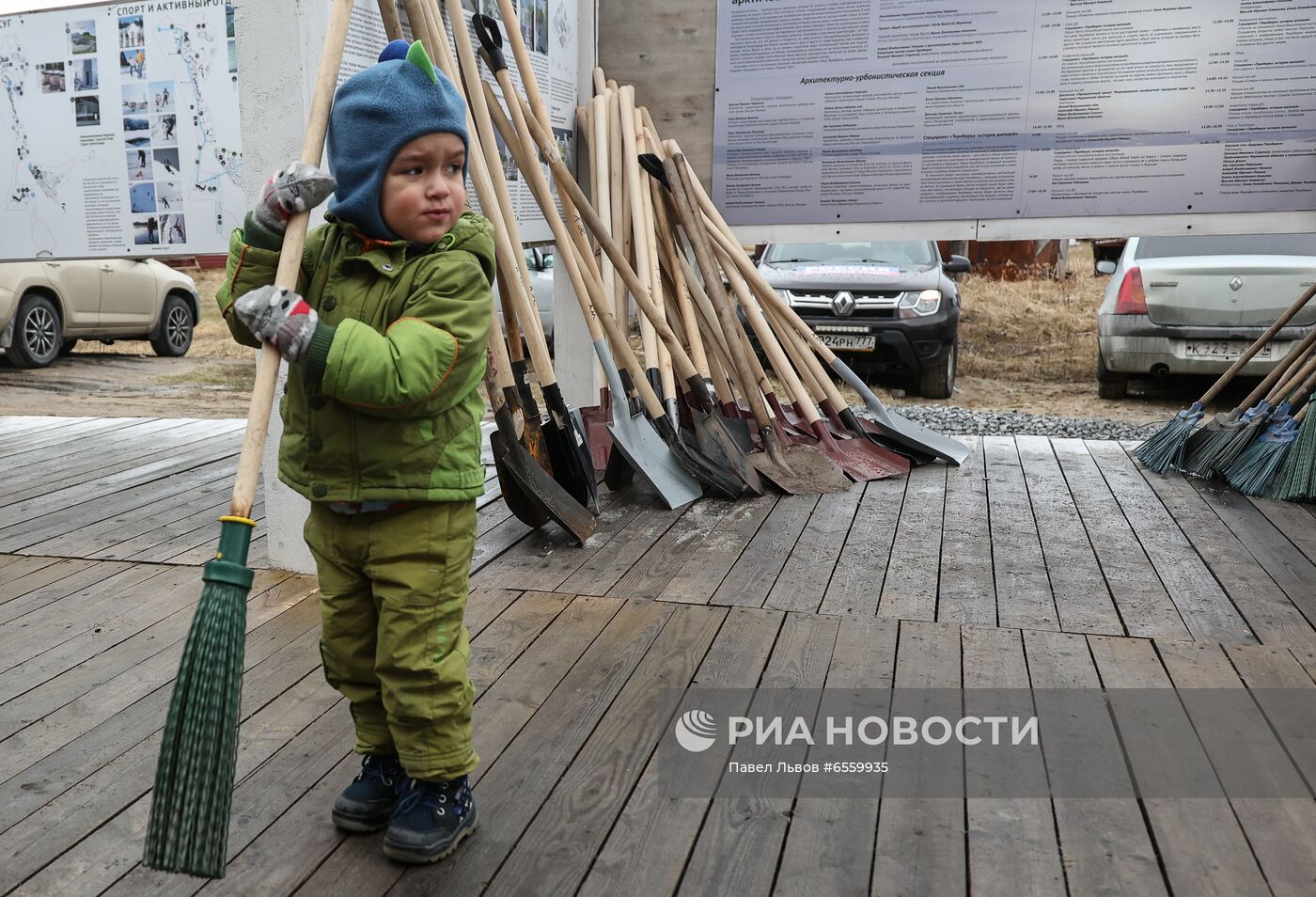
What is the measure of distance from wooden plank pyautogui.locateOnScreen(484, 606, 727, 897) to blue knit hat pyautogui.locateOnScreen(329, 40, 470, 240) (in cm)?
109

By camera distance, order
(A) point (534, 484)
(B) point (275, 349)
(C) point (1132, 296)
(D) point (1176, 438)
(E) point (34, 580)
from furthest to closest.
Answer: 1. (C) point (1132, 296)
2. (D) point (1176, 438)
3. (A) point (534, 484)
4. (E) point (34, 580)
5. (B) point (275, 349)

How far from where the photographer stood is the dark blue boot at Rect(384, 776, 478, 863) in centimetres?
191

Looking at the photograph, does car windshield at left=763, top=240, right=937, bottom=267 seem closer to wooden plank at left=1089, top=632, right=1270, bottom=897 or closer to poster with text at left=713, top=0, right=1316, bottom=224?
poster with text at left=713, top=0, right=1316, bottom=224

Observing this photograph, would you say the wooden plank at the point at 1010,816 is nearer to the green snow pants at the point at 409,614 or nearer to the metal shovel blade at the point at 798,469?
the green snow pants at the point at 409,614

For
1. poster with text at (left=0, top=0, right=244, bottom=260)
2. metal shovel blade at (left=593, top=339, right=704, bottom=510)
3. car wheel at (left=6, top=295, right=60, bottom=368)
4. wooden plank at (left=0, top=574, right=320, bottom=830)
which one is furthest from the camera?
car wheel at (left=6, top=295, right=60, bottom=368)

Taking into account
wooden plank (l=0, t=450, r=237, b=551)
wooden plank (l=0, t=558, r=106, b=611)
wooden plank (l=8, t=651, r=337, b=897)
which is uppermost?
wooden plank (l=8, t=651, r=337, b=897)

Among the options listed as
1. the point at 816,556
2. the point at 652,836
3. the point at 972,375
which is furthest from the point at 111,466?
the point at 972,375

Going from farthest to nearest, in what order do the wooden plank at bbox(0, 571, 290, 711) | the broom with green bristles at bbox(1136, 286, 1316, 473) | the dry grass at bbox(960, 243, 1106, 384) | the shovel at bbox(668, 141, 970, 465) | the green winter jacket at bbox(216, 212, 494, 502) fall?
1. the dry grass at bbox(960, 243, 1106, 384)
2. the shovel at bbox(668, 141, 970, 465)
3. the broom with green bristles at bbox(1136, 286, 1316, 473)
4. the wooden plank at bbox(0, 571, 290, 711)
5. the green winter jacket at bbox(216, 212, 494, 502)

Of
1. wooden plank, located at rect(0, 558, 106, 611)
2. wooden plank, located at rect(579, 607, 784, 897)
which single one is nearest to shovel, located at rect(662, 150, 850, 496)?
wooden plank, located at rect(579, 607, 784, 897)

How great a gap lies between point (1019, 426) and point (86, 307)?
8776 mm

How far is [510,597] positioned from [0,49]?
4.11 meters

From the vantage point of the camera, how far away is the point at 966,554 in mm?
3787

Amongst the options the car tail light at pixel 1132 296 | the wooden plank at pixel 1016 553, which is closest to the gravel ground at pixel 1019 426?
the car tail light at pixel 1132 296

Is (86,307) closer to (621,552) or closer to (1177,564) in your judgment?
(621,552)
